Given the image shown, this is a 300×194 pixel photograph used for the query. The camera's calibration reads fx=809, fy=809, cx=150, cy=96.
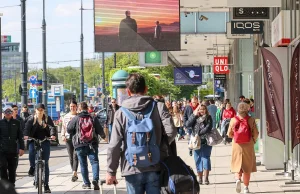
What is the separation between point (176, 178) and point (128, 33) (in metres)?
17.0

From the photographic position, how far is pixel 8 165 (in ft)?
46.7

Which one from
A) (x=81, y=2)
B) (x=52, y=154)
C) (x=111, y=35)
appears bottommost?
(x=52, y=154)

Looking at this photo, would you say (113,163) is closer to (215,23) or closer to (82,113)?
(82,113)

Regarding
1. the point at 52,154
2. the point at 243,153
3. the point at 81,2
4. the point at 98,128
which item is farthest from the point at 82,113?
the point at 81,2

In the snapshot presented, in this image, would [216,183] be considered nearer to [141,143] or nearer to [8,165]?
[8,165]

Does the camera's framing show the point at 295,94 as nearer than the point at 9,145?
Yes

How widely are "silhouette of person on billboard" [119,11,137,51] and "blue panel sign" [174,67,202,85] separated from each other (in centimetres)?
3229

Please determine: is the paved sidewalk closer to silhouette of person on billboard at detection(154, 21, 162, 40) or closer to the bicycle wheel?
the bicycle wheel

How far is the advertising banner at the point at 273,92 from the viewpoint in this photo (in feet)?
50.8

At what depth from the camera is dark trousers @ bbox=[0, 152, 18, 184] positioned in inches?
554

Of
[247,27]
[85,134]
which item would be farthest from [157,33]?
[85,134]

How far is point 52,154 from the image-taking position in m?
28.4

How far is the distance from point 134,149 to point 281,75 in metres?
8.94

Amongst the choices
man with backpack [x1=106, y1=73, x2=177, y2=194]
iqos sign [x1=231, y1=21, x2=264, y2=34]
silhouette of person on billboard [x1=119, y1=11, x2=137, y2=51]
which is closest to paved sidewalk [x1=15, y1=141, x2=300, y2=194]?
iqos sign [x1=231, y1=21, x2=264, y2=34]
